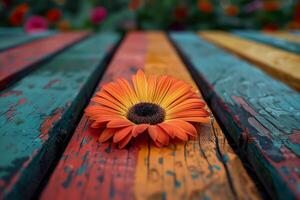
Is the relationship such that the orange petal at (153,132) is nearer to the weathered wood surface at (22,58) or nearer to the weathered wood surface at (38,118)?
the weathered wood surface at (38,118)

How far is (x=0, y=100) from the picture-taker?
0.95 m

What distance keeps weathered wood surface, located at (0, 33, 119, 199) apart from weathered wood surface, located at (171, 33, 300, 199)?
1.39ft

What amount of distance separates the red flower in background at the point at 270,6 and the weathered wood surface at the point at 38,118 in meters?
3.16

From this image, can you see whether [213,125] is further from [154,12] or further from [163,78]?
[154,12]

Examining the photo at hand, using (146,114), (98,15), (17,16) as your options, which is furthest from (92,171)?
(17,16)

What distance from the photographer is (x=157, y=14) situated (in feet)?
13.0

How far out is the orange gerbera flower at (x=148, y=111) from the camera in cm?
67

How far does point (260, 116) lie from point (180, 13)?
10.7 ft

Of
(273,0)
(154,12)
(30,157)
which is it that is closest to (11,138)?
(30,157)

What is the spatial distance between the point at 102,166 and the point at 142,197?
0.12 meters

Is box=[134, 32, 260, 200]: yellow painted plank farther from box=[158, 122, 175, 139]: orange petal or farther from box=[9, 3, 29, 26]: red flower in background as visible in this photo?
box=[9, 3, 29, 26]: red flower in background

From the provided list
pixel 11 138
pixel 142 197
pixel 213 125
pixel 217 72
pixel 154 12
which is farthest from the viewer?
pixel 154 12

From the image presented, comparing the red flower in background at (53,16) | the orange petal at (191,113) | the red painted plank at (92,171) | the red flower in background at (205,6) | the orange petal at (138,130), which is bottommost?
the red painted plank at (92,171)

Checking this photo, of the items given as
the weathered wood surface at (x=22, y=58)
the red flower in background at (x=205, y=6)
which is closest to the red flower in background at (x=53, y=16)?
the red flower in background at (x=205, y=6)
